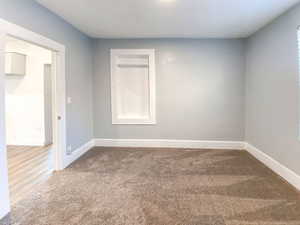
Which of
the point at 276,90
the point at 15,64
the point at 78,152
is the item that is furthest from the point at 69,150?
the point at 276,90

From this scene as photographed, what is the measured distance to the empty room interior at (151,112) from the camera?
8.33 ft

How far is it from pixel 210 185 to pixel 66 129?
8.42 feet

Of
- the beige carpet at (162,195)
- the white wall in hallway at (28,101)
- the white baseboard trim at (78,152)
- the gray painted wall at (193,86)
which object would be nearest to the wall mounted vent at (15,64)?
the white wall in hallway at (28,101)

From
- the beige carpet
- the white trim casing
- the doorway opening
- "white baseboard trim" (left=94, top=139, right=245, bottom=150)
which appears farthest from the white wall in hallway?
the white trim casing

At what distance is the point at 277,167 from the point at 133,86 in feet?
11.1

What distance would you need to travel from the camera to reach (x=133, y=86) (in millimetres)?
5355

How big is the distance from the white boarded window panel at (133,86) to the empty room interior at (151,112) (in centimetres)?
2

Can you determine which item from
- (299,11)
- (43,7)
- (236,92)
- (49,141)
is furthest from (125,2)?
(49,141)

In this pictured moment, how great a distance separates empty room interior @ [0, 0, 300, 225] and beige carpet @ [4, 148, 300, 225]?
20 millimetres

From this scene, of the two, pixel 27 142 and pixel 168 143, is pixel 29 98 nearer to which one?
pixel 27 142

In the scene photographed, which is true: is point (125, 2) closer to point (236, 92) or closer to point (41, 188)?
point (41, 188)

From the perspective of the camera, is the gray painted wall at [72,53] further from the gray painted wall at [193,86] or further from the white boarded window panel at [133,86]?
the white boarded window panel at [133,86]

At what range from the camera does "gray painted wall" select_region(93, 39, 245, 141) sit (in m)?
5.01

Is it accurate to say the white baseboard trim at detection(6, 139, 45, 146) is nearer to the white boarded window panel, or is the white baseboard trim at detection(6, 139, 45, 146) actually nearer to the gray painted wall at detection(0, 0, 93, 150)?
the gray painted wall at detection(0, 0, 93, 150)
